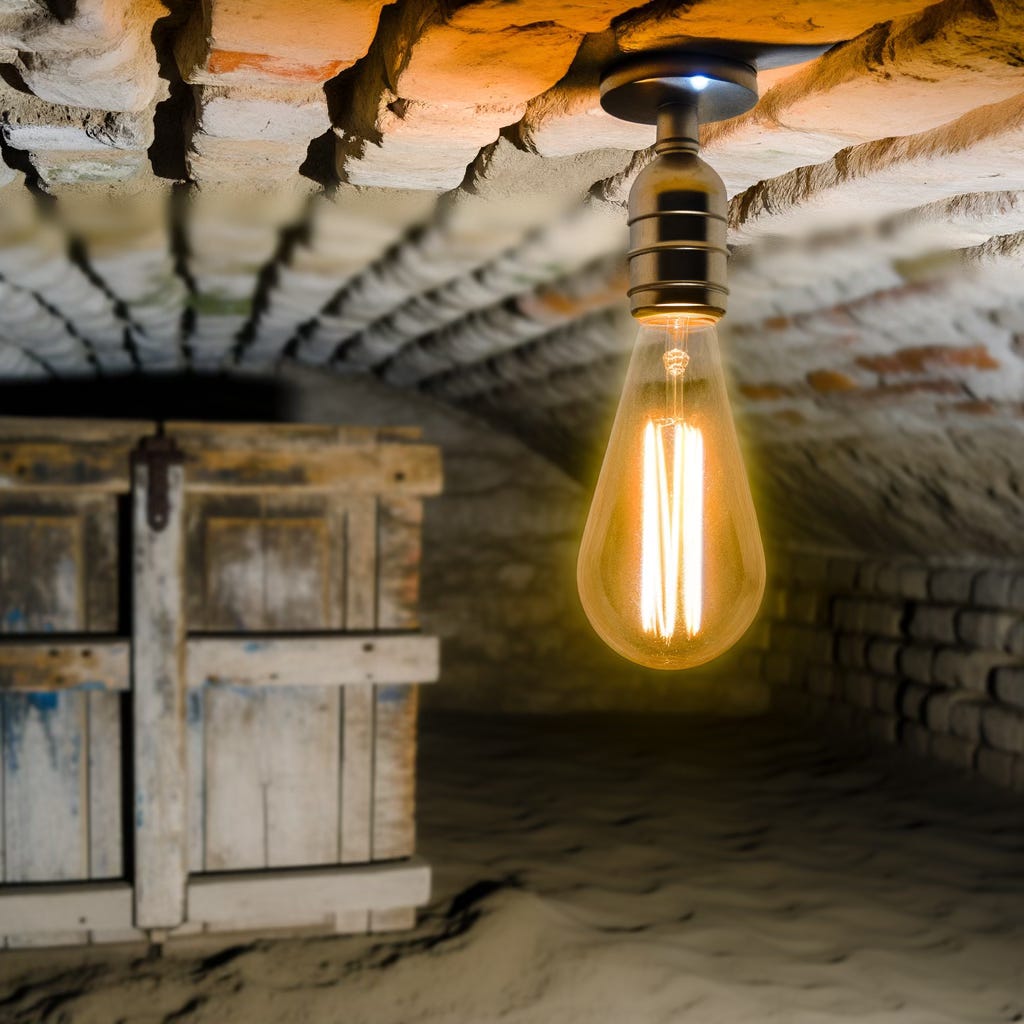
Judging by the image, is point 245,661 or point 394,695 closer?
point 245,661

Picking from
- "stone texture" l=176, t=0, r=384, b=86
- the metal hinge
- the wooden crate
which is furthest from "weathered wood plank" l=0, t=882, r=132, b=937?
"stone texture" l=176, t=0, r=384, b=86

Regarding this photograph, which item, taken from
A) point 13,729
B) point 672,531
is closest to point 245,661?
point 13,729

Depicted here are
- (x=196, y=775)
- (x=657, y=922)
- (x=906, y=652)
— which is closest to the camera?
(x=196, y=775)

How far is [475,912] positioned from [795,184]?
6.96 feet

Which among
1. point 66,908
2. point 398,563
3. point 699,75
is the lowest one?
point 66,908

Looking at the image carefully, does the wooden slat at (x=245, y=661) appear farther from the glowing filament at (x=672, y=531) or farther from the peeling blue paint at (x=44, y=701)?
the glowing filament at (x=672, y=531)

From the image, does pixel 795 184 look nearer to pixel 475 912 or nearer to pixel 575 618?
pixel 475 912

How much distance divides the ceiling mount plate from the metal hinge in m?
1.74

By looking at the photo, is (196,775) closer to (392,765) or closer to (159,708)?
(159,708)

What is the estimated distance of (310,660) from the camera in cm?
281

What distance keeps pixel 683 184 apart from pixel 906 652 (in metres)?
3.90

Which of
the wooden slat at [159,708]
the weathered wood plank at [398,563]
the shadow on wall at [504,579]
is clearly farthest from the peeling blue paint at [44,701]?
the shadow on wall at [504,579]

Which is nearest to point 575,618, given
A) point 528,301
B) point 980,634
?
point 980,634

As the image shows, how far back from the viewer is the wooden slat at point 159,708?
2.71 m
